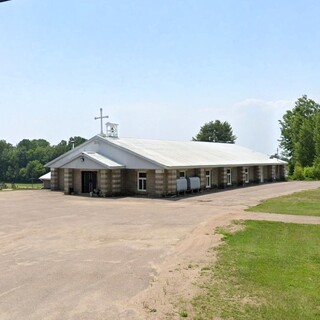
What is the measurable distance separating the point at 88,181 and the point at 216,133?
211 ft

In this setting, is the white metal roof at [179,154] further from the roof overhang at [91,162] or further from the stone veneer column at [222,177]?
the roof overhang at [91,162]

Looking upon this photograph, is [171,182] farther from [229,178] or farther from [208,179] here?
[229,178]

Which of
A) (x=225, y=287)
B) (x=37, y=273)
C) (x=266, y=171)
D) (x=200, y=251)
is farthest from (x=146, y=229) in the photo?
(x=266, y=171)

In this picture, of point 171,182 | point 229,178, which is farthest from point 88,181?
point 229,178

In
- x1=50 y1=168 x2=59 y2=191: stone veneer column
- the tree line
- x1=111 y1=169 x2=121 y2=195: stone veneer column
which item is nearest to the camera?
x1=111 y1=169 x2=121 y2=195: stone veneer column

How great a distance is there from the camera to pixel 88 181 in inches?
1181

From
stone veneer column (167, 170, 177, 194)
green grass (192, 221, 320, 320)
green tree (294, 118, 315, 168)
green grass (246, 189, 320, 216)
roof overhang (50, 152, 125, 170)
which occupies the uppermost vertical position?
green tree (294, 118, 315, 168)

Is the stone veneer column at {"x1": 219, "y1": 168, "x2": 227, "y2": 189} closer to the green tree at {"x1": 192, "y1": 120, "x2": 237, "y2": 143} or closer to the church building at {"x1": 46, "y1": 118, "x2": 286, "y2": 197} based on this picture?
the church building at {"x1": 46, "y1": 118, "x2": 286, "y2": 197}

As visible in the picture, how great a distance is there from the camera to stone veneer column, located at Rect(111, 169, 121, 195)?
28.1m

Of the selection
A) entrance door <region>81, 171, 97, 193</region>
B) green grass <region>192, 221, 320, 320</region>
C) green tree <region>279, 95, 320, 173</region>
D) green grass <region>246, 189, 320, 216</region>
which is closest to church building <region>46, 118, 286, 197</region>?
entrance door <region>81, 171, 97, 193</region>

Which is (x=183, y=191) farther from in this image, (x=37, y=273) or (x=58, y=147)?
(x=58, y=147)

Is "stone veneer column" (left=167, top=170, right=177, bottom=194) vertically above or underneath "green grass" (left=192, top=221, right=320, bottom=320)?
above

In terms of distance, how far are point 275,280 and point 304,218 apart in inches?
362

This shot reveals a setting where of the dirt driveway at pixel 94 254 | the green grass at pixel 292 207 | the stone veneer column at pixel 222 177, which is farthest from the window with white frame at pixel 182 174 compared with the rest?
the dirt driveway at pixel 94 254
